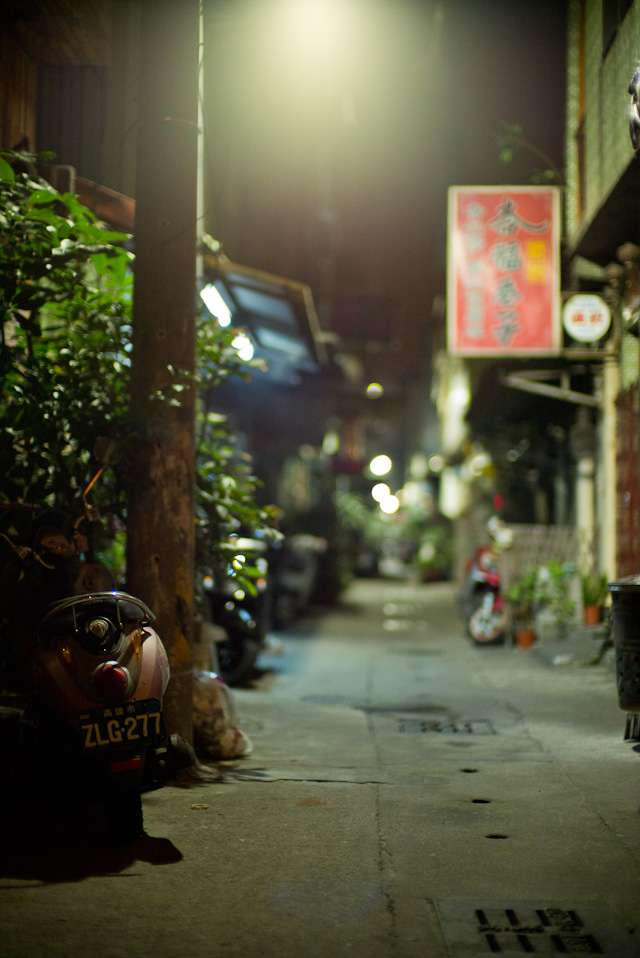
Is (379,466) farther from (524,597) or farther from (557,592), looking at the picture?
(557,592)

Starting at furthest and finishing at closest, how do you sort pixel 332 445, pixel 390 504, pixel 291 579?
pixel 390 504 → pixel 332 445 → pixel 291 579

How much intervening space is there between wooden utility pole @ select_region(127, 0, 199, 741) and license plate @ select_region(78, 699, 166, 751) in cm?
131

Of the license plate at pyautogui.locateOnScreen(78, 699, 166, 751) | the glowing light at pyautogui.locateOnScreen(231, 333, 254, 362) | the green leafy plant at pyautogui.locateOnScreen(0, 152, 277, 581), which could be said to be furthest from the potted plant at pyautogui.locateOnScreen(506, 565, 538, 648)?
the license plate at pyautogui.locateOnScreen(78, 699, 166, 751)

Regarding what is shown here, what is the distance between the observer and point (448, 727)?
8.10m

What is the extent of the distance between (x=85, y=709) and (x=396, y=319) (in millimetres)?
31885

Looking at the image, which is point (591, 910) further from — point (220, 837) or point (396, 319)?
point (396, 319)

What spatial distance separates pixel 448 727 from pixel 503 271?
7347 millimetres

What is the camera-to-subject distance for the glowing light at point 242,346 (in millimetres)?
7355

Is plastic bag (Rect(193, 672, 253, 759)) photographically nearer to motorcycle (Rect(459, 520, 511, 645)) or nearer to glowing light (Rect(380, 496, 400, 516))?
motorcycle (Rect(459, 520, 511, 645))

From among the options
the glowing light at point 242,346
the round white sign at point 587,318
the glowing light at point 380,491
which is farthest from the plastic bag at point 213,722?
the glowing light at point 380,491

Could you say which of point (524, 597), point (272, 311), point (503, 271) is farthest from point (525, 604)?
point (272, 311)

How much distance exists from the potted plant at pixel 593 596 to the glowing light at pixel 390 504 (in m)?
39.5

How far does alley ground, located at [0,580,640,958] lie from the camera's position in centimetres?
349

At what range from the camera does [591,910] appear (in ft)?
12.3
